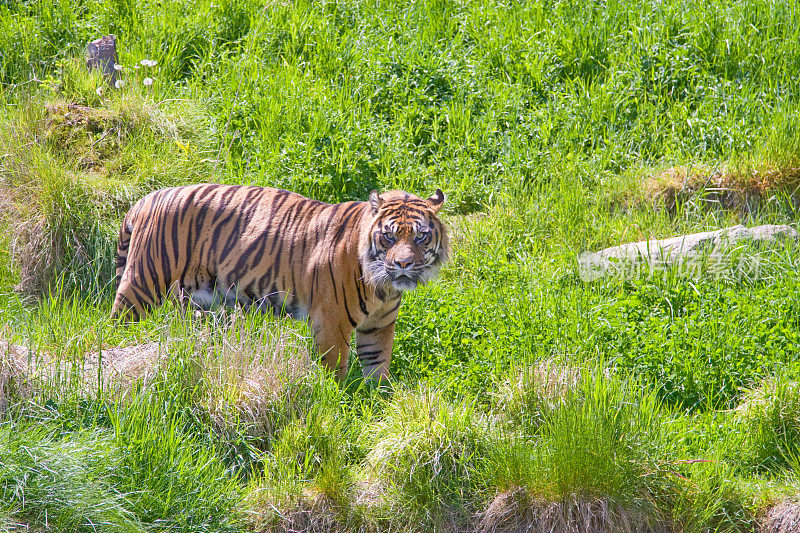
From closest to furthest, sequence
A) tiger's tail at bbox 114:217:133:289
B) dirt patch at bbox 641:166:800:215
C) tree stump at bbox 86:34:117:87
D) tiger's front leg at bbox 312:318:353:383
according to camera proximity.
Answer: tiger's front leg at bbox 312:318:353:383
tiger's tail at bbox 114:217:133:289
dirt patch at bbox 641:166:800:215
tree stump at bbox 86:34:117:87

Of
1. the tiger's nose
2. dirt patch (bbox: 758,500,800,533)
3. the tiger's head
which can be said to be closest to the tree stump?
the tiger's head

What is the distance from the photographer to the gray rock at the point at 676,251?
628 cm

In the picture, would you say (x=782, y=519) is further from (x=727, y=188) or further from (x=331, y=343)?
(x=727, y=188)

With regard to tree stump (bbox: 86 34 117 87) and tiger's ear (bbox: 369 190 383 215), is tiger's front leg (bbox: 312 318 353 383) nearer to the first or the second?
tiger's ear (bbox: 369 190 383 215)

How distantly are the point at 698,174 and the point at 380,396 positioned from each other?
3623 millimetres

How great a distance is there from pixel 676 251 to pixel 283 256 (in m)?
2.84

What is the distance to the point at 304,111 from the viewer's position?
24.7 ft

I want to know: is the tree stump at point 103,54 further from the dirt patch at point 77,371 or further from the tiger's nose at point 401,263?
the tiger's nose at point 401,263

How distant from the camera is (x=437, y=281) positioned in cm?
661

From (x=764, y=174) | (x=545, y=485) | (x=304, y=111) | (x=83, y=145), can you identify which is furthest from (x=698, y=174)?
(x=83, y=145)

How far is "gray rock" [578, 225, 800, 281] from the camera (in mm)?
6277

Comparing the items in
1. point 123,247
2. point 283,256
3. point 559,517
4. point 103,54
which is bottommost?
point 559,517

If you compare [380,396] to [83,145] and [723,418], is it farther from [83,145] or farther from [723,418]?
[83,145]

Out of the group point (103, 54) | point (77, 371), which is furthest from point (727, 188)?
point (103, 54)
